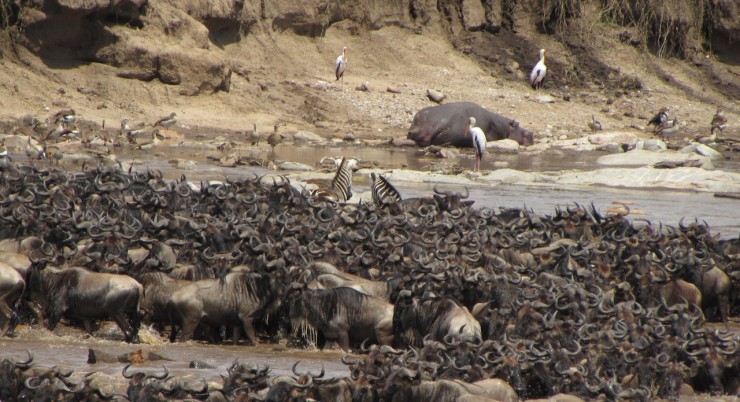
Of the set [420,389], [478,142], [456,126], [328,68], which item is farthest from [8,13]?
[420,389]

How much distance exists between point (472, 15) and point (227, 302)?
27.0 m

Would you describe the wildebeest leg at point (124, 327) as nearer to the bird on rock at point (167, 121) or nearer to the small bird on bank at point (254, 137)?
the small bird on bank at point (254, 137)

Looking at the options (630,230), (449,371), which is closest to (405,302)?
(449,371)

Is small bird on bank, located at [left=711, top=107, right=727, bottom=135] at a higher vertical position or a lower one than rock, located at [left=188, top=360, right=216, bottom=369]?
lower

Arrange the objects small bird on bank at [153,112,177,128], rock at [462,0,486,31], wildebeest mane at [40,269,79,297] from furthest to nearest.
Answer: rock at [462,0,486,31]
small bird on bank at [153,112,177,128]
wildebeest mane at [40,269,79,297]

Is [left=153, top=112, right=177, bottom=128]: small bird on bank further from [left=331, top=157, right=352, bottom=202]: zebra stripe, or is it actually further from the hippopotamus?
[left=331, top=157, right=352, bottom=202]: zebra stripe

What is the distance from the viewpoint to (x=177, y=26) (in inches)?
1021

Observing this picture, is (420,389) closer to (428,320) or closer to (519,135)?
(428,320)

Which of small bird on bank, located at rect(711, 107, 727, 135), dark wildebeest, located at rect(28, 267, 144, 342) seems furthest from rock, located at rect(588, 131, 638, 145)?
dark wildebeest, located at rect(28, 267, 144, 342)

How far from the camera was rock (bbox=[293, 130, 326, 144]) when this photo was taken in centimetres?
2409

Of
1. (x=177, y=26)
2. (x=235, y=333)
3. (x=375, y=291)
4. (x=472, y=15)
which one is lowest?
(x=235, y=333)

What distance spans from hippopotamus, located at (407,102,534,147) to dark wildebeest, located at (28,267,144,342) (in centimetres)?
1696

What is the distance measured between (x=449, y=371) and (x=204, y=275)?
3326mm

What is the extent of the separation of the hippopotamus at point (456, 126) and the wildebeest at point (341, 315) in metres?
16.6
